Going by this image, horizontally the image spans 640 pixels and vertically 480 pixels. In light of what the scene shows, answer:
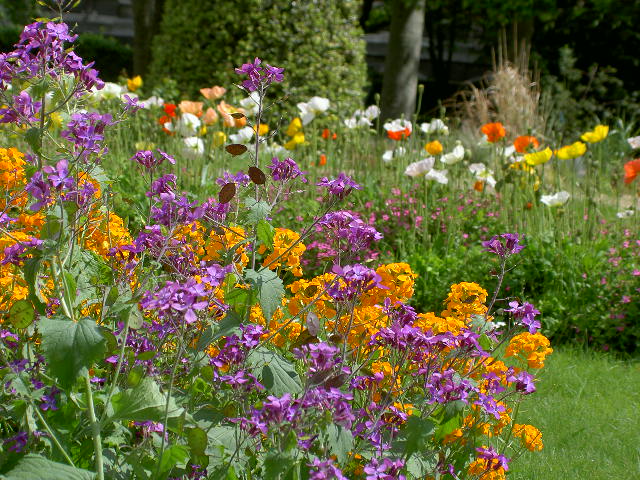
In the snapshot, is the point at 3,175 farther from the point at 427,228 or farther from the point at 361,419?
the point at 427,228

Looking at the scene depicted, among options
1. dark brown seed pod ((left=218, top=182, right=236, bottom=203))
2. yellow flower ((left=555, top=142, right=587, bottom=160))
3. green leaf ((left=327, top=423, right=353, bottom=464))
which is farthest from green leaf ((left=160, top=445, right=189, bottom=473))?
yellow flower ((left=555, top=142, right=587, bottom=160))

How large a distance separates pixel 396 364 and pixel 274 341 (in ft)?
1.53

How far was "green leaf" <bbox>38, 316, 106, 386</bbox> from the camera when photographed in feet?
5.40

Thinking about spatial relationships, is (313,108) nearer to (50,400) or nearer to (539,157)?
(539,157)

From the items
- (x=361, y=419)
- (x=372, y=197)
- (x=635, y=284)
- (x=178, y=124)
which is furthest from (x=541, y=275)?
(x=361, y=419)

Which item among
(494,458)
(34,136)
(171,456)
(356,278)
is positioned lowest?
(494,458)

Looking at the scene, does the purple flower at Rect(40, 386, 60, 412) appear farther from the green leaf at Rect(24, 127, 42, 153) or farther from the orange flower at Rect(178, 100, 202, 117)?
the orange flower at Rect(178, 100, 202, 117)

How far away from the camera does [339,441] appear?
175 cm

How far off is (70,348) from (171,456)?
0.31 metres

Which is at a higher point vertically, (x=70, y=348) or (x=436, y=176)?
(x=70, y=348)

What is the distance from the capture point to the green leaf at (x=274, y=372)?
1.86 m

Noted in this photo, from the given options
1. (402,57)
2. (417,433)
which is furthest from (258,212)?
(402,57)

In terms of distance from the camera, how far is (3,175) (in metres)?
2.94

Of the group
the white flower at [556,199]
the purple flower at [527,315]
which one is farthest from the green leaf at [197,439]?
the white flower at [556,199]
